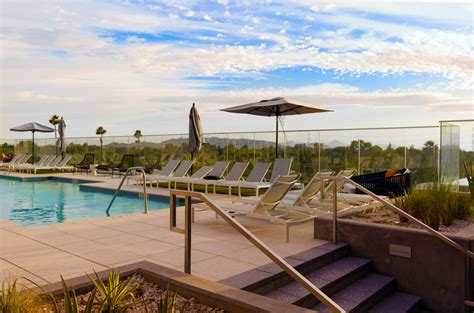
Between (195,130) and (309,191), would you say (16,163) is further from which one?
(309,191)

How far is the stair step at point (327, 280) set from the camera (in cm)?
380

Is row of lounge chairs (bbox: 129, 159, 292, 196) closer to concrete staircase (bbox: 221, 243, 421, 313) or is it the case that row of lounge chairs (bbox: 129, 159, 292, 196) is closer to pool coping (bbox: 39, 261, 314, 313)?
concrete staircase (bbox: 221, 243, 421, 313)

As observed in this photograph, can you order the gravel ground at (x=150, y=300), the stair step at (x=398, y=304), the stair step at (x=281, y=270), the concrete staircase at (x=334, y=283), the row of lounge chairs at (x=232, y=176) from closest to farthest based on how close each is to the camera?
the gravel ground at (x=150, y=300)
the stair step at (x=281, y=270)
the concrete staircase at (x=334, y=283)
the stair step at (x=398, y=304)
the row of lounge chairs at (x=232, y=176)

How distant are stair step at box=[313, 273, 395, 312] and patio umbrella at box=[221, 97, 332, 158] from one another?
5578 mm

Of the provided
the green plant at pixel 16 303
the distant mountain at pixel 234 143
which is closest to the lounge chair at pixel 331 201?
the green plant at pixel 16 303

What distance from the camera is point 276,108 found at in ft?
35.9

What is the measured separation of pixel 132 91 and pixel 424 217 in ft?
50.4

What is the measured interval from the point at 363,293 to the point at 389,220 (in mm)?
1707

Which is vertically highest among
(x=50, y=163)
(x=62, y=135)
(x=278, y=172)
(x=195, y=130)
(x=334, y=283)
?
(x=62, y=135)

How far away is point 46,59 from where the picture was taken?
12578 mm

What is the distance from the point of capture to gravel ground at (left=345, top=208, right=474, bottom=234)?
525 centimetres

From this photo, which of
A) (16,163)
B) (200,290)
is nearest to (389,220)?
(200,290)

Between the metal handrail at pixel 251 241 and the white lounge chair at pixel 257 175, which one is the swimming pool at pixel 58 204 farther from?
the metal handrail at pixel 251 241

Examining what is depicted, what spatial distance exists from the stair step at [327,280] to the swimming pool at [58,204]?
5.75 m
